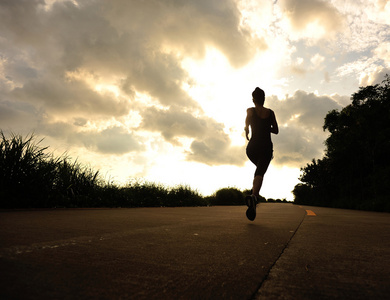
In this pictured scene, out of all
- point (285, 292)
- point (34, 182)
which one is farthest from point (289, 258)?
point (34, 182)

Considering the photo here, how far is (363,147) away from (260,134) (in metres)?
32.7

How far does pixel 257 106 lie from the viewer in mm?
5637

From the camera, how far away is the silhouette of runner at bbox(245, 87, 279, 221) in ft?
17.7

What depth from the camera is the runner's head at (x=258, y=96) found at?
222 inches

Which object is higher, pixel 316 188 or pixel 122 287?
pixel 316 188

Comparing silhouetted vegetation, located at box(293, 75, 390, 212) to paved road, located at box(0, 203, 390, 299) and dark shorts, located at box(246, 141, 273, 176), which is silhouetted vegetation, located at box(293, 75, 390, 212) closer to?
dark shorts, located at box(246, 141, 273, 176)

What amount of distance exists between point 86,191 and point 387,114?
32396 millimetres

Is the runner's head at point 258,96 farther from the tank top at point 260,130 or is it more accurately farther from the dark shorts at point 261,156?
the dark shorts at point 261,156

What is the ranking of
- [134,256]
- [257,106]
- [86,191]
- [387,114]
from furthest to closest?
[387,114]
[86,191]
[257,106]
[134,256]

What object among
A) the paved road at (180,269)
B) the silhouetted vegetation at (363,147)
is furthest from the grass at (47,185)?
the silhouetted vegetation at (363,147)

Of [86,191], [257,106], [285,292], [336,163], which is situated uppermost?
[336,163]

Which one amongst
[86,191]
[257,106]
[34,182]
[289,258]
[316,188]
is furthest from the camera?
[316,188]

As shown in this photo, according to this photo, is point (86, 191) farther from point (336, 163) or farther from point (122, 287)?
point (336, 163)

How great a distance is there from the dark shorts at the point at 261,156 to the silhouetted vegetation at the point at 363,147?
2157cm
